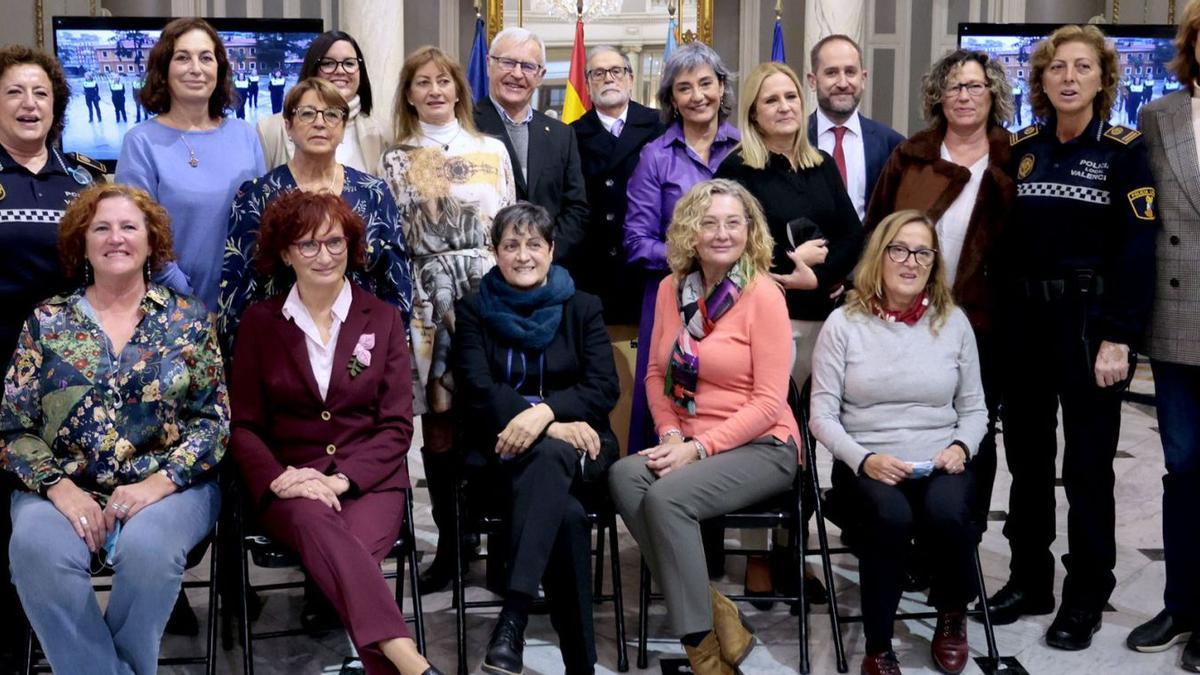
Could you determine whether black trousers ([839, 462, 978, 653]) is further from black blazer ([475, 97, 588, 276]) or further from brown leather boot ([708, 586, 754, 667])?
black blazer ([475, 97, 588, 276])

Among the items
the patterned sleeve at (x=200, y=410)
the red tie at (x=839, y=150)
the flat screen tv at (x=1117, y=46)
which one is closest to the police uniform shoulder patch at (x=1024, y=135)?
the red tie at (x=839, y=150)

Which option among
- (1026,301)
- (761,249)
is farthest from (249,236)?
(1026,301)

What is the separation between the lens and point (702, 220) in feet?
11.5

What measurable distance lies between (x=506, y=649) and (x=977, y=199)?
1870 mm

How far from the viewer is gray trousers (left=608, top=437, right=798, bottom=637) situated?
3.20 metres

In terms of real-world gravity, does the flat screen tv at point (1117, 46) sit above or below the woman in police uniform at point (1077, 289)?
above

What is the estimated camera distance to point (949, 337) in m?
3.49

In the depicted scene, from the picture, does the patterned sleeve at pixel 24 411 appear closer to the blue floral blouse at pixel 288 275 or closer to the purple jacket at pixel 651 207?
the blue floral blouse at pixel 288 275

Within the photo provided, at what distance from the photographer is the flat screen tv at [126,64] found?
7.57 metres

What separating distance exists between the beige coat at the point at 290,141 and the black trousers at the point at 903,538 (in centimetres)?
178

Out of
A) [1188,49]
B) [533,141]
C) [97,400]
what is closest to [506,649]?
[97,400]

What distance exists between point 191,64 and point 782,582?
7.72 feet

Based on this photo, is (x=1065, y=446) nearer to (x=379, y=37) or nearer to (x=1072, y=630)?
(x=1072, y=630)

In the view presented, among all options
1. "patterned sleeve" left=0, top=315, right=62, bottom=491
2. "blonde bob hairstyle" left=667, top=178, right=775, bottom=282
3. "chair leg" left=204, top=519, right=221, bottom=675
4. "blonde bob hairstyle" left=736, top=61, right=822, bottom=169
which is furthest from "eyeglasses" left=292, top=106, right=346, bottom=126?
"blonde bob hairstyle" left=736, top=61, right=822, bottom=169
